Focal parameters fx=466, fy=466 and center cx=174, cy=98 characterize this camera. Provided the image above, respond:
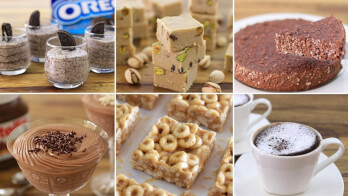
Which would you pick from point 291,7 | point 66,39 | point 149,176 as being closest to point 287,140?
point 149,176

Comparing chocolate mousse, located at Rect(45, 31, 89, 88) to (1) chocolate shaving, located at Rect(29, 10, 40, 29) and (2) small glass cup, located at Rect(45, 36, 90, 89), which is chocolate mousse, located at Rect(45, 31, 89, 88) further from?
(1) chocolate shaving, located at Rect(29, 10, 40, 29)

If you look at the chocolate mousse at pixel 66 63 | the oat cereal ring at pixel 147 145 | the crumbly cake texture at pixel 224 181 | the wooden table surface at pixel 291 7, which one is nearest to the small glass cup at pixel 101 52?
the chocolate mousse at pixel 66 63

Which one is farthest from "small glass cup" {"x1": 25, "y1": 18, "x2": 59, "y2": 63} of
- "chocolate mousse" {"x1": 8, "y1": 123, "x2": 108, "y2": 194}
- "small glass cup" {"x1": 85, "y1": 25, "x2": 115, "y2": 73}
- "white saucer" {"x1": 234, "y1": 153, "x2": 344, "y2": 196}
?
"white saucer" {"x1": 234, "y1": 153, "x2": 344, "y2": 196}

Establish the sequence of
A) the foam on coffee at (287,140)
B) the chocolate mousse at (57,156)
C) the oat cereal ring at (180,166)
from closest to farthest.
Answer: the chocolate mousse at (57,156) → the foam on coffee at (287,140) → the oat cereal ring at (180,166)

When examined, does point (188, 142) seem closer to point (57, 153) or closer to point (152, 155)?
point (152, 155)

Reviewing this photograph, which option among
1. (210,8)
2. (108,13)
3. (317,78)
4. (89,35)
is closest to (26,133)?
(89,35)

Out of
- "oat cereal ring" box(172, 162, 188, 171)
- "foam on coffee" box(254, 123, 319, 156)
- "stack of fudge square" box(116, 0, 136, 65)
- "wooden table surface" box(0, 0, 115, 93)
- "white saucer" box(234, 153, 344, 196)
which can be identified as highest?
"stack of fudge square" box(116, 0, 136, 65)

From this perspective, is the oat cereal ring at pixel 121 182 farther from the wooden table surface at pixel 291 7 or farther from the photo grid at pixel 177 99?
the wooden table surface at pixel 291 7
